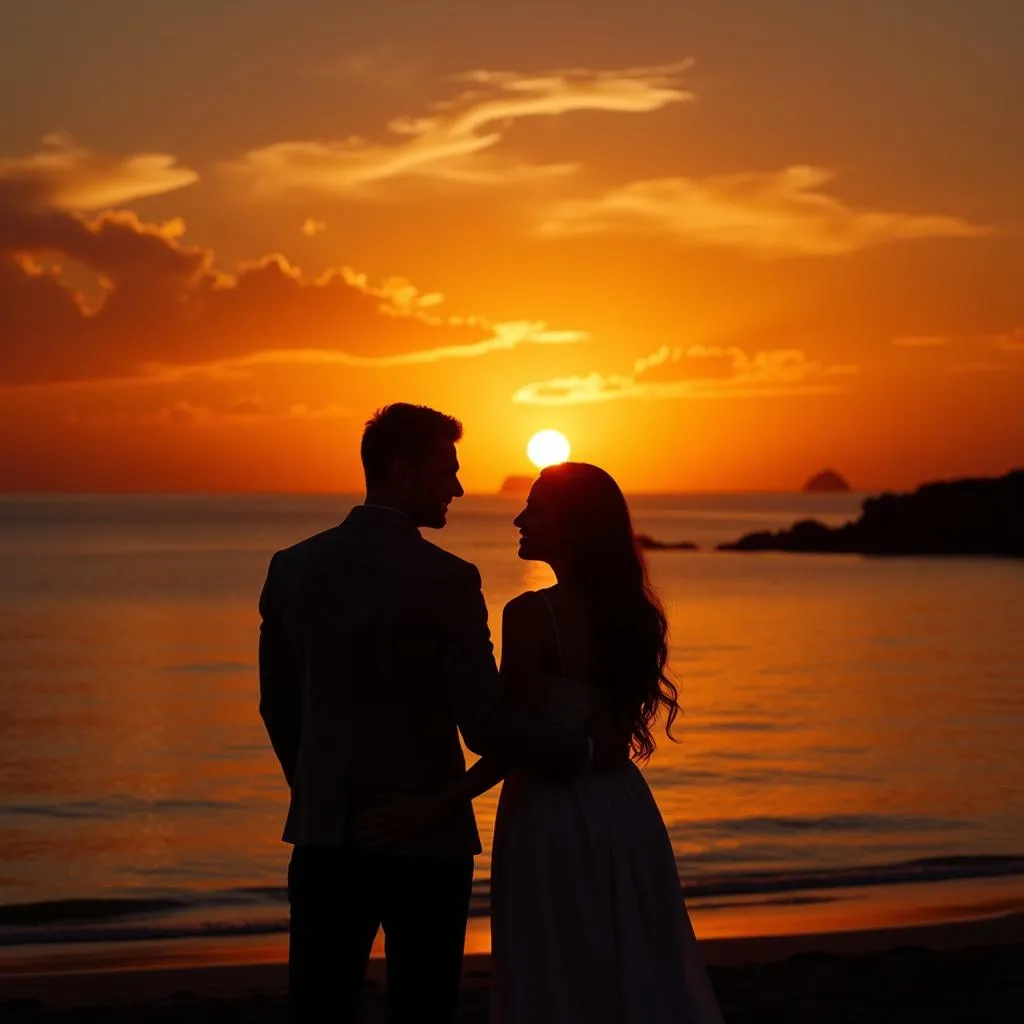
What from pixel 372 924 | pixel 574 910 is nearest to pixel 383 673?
pixel 372 924

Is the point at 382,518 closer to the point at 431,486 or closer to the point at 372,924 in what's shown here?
the point at 431,486

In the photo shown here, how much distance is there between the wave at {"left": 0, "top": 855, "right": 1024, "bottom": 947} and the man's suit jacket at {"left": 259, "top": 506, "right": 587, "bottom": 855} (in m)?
7.25

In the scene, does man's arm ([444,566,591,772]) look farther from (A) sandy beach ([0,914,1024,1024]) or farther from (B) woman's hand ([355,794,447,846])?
(A) sandy beach ([0,914,1024,1024])

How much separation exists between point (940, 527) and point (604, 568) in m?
93.3

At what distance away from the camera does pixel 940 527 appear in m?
93.4

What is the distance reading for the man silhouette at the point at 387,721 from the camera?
363cm

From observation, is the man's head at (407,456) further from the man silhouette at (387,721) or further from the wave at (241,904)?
the wave at (241,904)

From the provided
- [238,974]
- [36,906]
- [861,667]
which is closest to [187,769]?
[36,906]

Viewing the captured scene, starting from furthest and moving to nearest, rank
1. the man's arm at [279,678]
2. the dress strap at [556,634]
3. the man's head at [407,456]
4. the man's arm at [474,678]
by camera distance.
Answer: the dress strap at [556,634]
the man's arm at [279,678]
the man's head at [407,456]
the man's arm at [474,678]

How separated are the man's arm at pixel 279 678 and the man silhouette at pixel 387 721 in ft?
0.14

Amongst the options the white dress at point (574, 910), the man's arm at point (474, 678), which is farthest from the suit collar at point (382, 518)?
the white dress at point (574, 910)

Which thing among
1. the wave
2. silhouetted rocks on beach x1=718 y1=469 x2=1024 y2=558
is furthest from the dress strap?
silhouetted rocks on beach x1=718 y1=469 x2=1024 y2=558

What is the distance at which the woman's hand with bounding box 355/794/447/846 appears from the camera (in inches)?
144

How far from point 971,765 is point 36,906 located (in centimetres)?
1224
